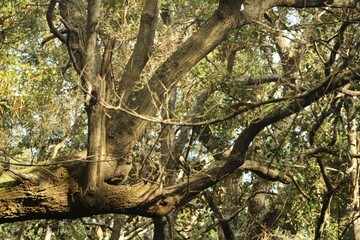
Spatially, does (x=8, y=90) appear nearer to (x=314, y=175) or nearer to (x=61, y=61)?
(x=61, y=61)

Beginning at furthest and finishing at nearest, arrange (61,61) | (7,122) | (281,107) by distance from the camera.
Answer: (61,61), (7,122), (281,107)

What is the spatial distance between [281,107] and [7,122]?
569 cm

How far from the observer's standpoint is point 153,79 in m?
5.36

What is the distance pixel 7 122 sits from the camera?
30.7ft

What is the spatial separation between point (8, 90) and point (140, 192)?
12.7ft

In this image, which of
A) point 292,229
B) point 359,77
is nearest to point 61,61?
point 292,229

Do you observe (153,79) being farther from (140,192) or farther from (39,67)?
(39,67)

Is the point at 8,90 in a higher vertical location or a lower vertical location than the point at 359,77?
higher

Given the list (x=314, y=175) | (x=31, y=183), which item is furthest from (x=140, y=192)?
(x=314, y=175)

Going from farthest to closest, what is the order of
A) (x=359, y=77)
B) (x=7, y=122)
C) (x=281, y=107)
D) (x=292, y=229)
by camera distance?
1. (x=7, y=122)
2. (x=292, y=229)
3. (x=281, y=107)
4. (x=359, y=77)

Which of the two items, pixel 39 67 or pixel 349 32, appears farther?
pixel 39 67

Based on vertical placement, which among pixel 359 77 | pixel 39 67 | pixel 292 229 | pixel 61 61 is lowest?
pixel 359 77

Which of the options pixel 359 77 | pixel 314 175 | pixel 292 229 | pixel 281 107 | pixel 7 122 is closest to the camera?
pixel 359 77

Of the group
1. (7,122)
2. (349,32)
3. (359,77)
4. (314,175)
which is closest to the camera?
(359,77)
